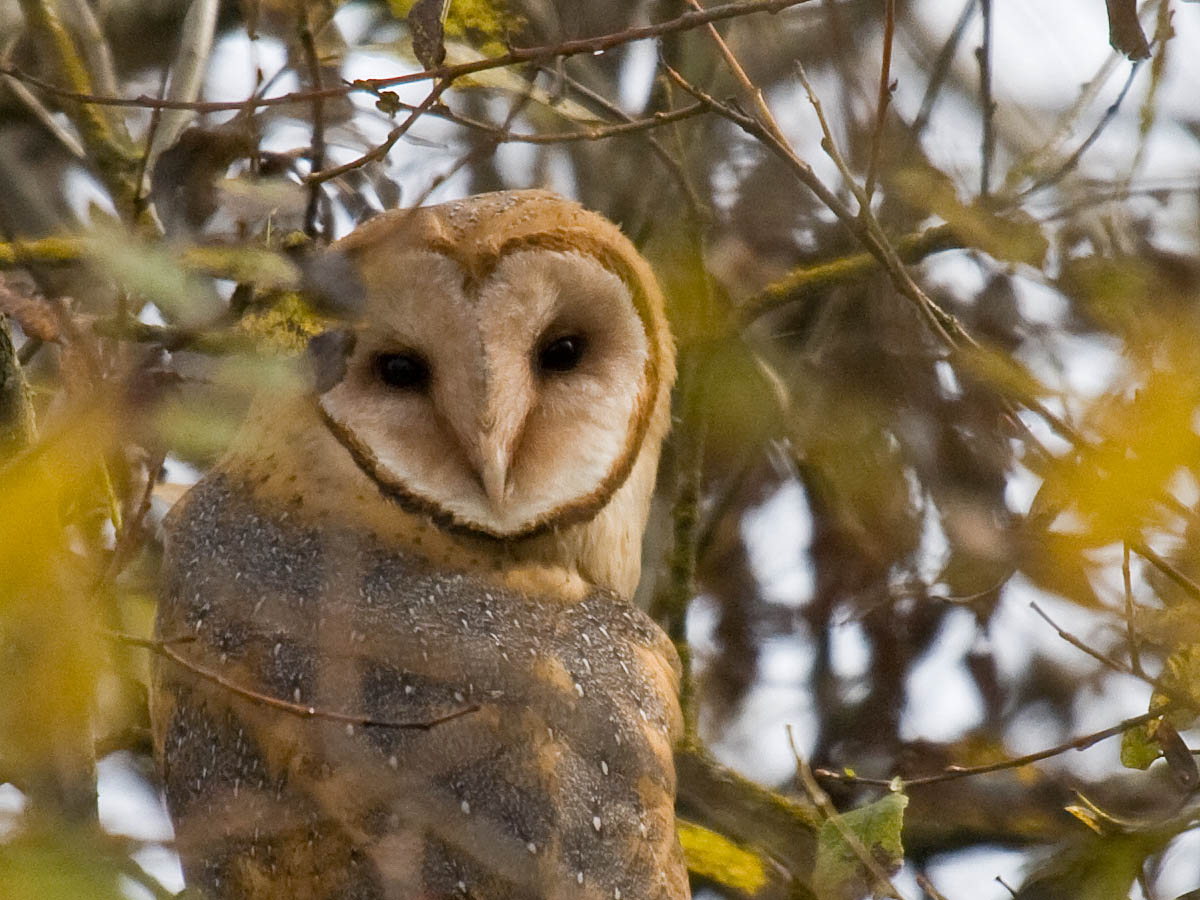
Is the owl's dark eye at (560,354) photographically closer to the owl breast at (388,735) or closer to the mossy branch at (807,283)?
the owl breast at (388,735)

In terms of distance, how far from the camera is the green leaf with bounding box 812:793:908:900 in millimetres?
2098

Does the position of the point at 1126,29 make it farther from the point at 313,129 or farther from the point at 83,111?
the point at 83,111

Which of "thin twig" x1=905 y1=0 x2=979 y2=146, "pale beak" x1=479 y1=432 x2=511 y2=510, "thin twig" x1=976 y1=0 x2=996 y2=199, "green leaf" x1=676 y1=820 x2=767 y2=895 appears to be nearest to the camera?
"pale beak" x1=479 y1=432 x2=511 y2=510

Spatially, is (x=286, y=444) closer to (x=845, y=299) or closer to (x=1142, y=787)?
(x=845, y=299)

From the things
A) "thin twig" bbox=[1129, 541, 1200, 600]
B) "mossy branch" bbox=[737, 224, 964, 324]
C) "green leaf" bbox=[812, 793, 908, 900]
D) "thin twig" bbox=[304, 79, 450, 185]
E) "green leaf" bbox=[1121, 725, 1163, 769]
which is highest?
"thin twig" bbox=[304, 79, 450, 185]

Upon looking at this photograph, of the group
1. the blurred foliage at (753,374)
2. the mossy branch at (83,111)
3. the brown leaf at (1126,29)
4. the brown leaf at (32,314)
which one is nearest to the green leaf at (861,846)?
the blurred foliage at (753,374)

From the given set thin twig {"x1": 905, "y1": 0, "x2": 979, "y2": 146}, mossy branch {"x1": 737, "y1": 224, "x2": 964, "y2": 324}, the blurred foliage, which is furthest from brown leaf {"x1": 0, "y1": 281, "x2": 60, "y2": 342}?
thin twig {"x1": 905, "y1": 0, "x2": 979, "y2": 146}

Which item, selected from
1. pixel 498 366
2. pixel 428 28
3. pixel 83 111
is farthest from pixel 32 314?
pixel 83 111

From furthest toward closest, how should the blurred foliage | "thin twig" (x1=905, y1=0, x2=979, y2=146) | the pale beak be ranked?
"thin twig" (x1=905, y1=0, x2=979, y2=146) → the pale beak → the blurred foliage

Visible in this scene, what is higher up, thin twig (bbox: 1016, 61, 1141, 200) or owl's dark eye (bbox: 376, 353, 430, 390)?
thin twig (bbox: 1016, 61, 1141, 200)

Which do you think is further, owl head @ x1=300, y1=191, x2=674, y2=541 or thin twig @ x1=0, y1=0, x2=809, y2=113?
owl head @ x1=300, y1=191, x2=674, y2=541

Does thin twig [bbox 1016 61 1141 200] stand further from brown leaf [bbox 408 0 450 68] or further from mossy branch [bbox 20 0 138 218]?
mossy branch [bbox 20 0 138 218]

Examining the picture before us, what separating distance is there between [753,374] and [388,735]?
1208mm

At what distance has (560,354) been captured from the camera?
2.61 metres
